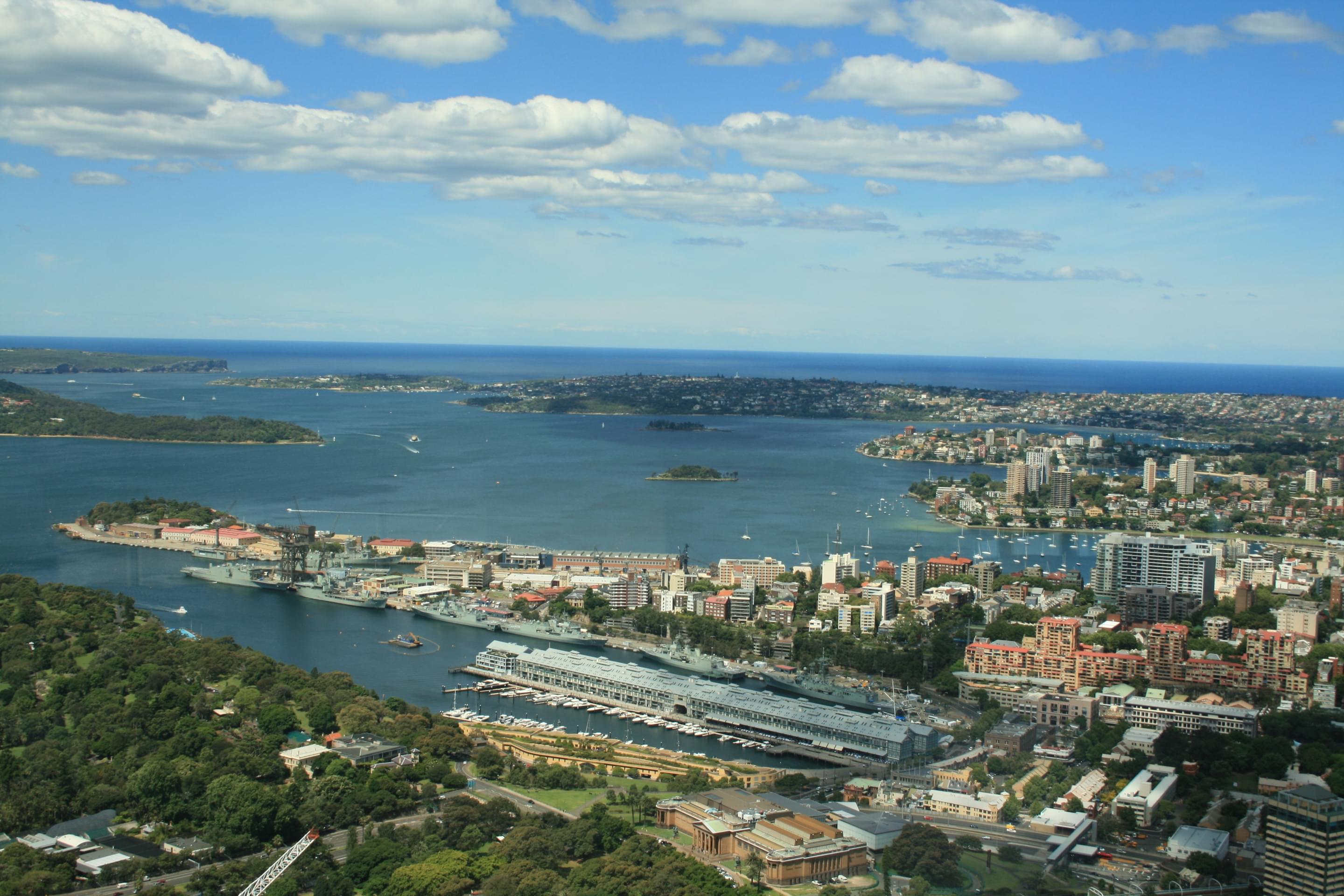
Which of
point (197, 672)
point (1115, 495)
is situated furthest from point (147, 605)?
point (1115, 495)

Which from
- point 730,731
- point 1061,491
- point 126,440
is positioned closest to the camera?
point 730,731

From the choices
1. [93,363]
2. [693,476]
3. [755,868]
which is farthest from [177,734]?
[93,363]

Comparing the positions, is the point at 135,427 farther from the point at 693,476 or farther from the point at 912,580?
the point at 912,580

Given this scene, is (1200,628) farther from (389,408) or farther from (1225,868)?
(389,408)

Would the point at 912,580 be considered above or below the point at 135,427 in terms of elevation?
below

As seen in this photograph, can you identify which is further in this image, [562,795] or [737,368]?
[737,368]

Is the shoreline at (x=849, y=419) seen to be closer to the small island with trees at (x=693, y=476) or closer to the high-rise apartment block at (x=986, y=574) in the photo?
the small island with trees at (x=693, y=476)
